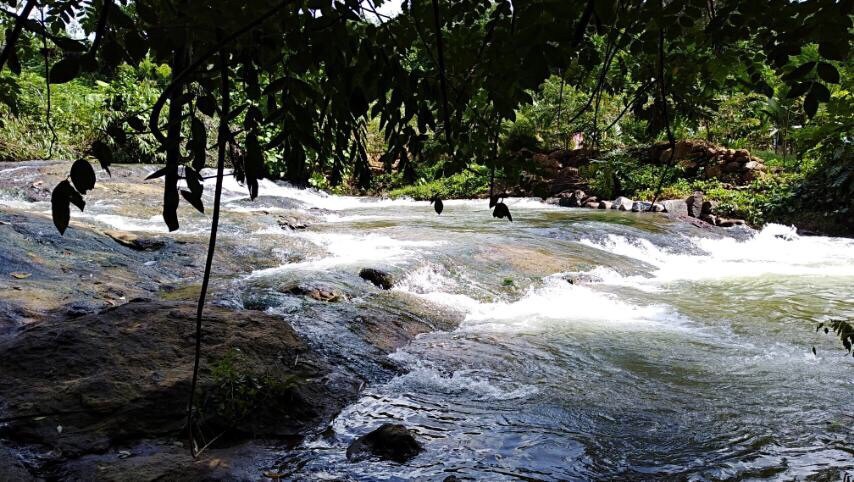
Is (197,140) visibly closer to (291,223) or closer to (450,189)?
(291,223)

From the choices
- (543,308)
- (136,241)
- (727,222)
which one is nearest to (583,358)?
(543,308)

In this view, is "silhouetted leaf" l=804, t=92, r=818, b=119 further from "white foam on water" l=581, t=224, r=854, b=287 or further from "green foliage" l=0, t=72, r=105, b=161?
"green foliage" l=0, t=72, r=105, b=161

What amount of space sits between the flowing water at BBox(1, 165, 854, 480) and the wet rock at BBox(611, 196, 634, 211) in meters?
4.31

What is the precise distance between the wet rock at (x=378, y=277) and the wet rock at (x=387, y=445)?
3252 millimetres

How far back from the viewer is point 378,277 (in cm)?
634

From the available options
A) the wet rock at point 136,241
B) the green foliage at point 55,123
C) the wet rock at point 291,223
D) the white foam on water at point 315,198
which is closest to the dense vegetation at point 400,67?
the wet rock at point 136,241

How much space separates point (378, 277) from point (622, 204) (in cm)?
1012

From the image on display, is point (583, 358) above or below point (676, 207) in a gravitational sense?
below

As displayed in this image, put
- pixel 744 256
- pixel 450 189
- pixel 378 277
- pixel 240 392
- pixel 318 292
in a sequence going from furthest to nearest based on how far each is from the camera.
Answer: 1. pixel 450 189
2. pixel 744 256
3. pixel 378 277
4. pixel 318 292
5. pixel 240 392

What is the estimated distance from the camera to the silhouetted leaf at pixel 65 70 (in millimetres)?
1071

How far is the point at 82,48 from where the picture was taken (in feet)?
3.98

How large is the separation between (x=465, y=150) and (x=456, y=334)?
10.0ft

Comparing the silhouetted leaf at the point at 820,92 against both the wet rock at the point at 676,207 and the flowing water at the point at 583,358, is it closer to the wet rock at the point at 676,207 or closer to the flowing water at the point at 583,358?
the flowing water at the point at 583,358

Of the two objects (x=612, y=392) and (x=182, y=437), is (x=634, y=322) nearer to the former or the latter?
(x=612, y=392)
